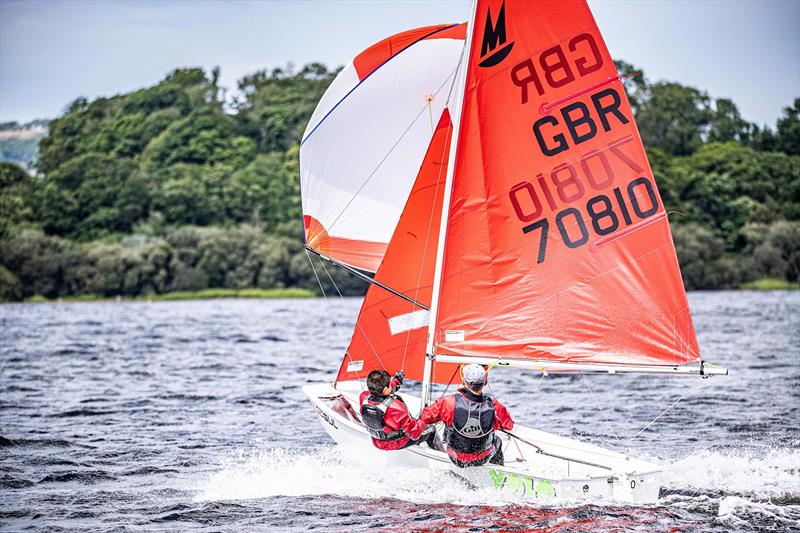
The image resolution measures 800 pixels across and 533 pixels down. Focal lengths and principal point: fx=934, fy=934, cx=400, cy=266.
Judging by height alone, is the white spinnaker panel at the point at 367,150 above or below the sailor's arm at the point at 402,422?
above

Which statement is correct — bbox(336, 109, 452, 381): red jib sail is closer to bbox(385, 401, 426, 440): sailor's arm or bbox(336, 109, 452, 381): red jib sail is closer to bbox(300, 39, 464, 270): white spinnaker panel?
bbox(300, 39, 464, 270): white spinnaker panel

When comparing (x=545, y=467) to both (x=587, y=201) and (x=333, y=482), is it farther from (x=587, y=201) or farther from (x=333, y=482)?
(x=587, y=201)

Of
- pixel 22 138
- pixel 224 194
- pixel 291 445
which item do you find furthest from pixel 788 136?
pixel 22 138

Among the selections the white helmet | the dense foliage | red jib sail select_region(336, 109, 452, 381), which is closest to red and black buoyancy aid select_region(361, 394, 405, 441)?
the white helmet

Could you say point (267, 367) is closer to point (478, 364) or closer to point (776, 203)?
point (478, 364)

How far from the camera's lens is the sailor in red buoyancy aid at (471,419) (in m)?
11.2

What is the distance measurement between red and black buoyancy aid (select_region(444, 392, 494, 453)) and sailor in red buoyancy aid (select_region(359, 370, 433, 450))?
0.57m

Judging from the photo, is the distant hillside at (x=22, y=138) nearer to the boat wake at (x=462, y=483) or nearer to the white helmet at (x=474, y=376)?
the boat wake at (x=462, y=483)

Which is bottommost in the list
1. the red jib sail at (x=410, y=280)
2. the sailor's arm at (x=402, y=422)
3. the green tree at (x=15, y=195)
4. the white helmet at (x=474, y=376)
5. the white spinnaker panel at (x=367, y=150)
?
the sailor's arm at (x=402, y=422)

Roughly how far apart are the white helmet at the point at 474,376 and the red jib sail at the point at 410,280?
242 cm

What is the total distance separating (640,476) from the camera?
1108 cm

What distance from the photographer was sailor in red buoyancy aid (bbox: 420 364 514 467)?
11.2 metres

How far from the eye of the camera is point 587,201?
1190 cm

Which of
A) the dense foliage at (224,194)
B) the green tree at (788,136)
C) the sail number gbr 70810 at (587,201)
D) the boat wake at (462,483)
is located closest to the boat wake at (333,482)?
the boat wake at (462,483)
